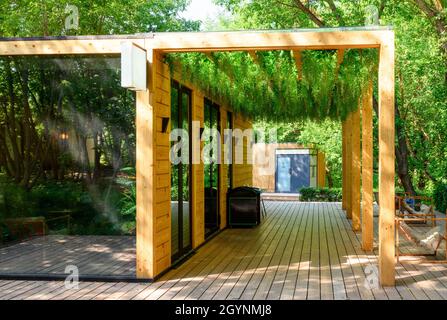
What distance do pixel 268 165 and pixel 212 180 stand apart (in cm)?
1346

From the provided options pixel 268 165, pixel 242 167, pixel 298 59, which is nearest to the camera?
pixel 298 59

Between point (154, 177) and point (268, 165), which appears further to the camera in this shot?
point (268, 165)

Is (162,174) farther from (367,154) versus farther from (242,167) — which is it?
(242,167)

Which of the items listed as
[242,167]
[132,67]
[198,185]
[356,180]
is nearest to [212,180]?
[198,185]

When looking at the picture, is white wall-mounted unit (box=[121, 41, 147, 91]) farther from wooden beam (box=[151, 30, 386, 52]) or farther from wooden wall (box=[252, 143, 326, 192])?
wooden wall (box=[252, 143, 326, 192])

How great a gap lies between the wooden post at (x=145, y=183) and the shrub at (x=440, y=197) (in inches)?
363

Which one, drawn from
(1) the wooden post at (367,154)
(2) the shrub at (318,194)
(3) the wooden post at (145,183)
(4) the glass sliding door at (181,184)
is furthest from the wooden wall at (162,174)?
Answer: (2) the shrub at (318,194)

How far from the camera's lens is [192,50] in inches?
229

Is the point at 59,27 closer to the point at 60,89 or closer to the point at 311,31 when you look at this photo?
the point at 60,89

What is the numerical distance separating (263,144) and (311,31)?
56.9ft

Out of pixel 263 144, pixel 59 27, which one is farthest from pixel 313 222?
pixel 263 144

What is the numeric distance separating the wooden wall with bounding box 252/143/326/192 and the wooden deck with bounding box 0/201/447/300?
13426mm

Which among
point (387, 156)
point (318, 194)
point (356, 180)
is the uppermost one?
point (387, 156)

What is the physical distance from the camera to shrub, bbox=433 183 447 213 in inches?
504
